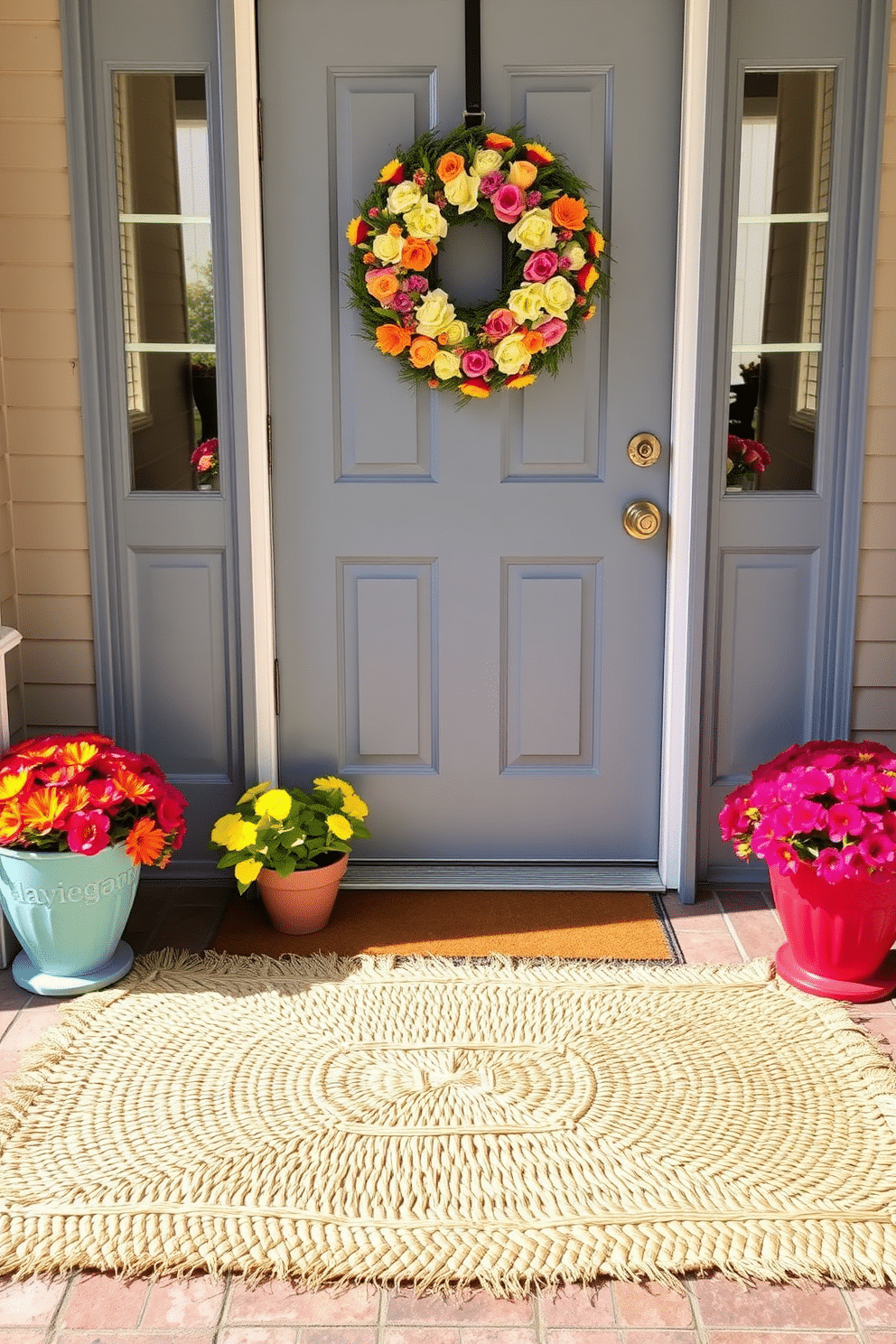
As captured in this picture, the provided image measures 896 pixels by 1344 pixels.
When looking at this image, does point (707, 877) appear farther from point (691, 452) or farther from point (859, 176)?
point (859, 176)

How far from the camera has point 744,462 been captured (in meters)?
3.25

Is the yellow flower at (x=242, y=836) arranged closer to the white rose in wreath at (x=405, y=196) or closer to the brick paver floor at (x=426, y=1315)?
the brick paver floor at (x=426, y=1315)

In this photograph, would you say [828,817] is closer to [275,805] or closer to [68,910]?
[275,805]

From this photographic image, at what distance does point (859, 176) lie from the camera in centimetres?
308

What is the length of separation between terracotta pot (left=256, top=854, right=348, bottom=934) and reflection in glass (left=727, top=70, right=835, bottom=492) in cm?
139

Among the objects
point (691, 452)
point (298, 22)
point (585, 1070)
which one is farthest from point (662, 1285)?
point (298, 22)

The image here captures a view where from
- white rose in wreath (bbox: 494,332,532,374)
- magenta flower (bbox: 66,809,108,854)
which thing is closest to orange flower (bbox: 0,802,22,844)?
magenta flower (bbox: 66,809,108,854)

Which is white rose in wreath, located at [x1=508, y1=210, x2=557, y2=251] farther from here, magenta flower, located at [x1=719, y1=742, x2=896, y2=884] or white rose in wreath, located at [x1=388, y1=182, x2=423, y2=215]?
magenta flower, located at [x1=719, y1=742, x2=896, y2=884]

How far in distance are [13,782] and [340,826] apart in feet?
2.50

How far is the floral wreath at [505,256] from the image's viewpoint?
3.01m

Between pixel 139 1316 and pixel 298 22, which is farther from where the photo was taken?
pixel 298 22

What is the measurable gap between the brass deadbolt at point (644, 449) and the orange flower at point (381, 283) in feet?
2.26

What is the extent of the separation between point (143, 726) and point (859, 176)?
222 centimetres

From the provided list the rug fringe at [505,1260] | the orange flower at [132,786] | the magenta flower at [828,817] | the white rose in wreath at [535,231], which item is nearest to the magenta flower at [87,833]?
the orange flower at [132,786]
